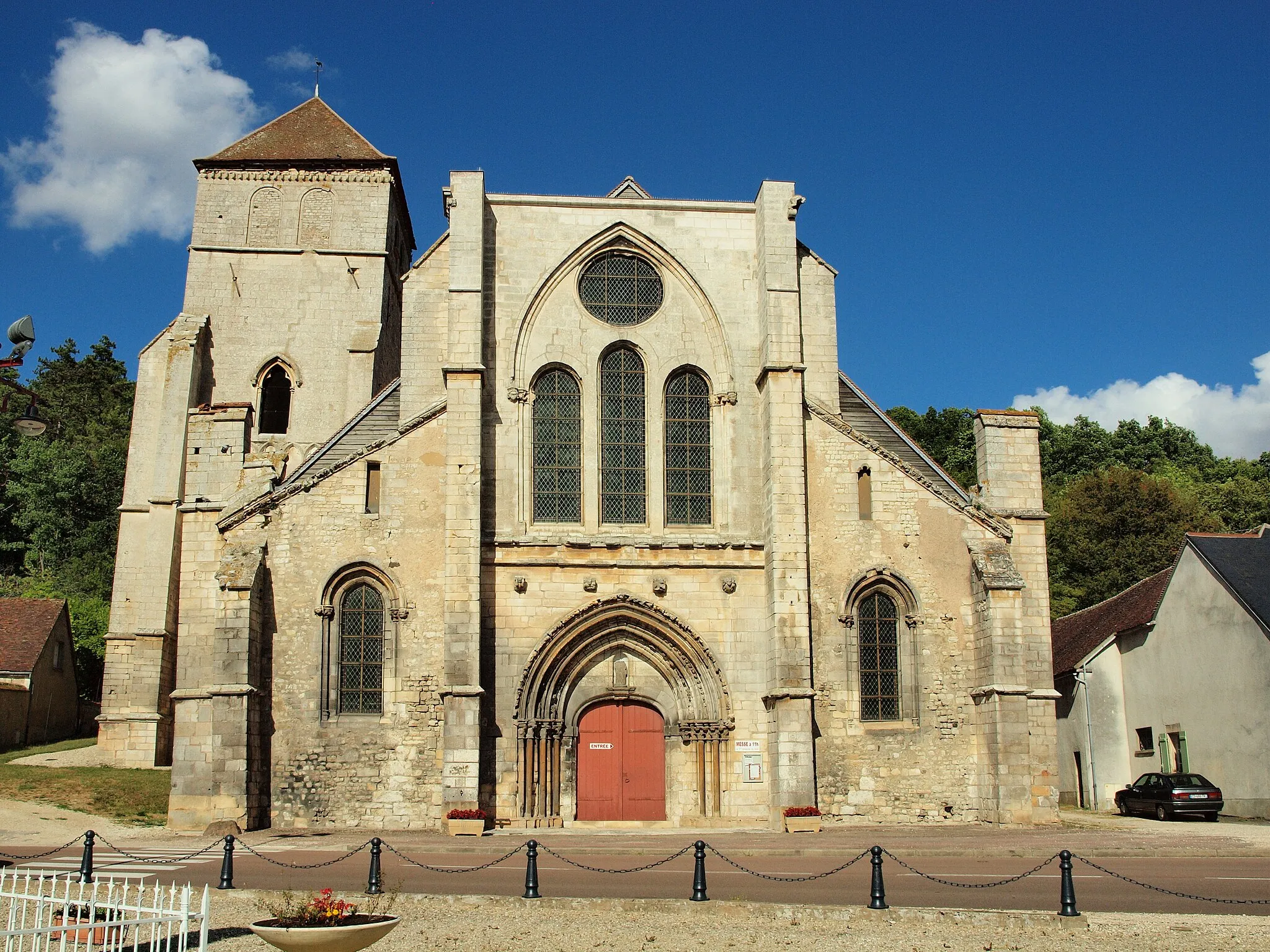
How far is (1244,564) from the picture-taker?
83.5 feet

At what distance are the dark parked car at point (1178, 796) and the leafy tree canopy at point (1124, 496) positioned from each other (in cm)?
1831

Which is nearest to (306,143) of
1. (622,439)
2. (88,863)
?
(622,439)

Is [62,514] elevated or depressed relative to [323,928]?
elevated

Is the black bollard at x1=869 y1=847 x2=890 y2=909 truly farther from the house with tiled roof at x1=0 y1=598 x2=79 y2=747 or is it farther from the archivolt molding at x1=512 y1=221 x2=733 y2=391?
the house with tiled roof at x1=0 y1=598 x2=79 y2=747

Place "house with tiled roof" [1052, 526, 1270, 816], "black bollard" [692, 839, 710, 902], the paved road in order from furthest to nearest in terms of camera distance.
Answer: "house with tiled roof" [1052, 526, 1270, 816] < the paved road < "black bollard" [692, 839, 710, 902]

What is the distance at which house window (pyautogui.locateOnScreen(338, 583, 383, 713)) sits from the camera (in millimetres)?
20875

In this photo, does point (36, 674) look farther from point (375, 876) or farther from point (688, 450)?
point (375, 876)

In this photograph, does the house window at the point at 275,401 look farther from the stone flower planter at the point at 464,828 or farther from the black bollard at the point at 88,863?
the black bollard at the point at 88,863

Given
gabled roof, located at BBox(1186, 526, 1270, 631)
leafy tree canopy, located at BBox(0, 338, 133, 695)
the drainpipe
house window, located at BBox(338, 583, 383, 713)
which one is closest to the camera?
house window, located at BBox(338, 583, 383, 713)

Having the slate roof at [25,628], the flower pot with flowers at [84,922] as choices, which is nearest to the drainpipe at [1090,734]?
the flower pot with flowers at [84,922]

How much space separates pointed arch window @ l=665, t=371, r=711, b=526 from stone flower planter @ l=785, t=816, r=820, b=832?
586cm

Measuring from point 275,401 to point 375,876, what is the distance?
19998 mm

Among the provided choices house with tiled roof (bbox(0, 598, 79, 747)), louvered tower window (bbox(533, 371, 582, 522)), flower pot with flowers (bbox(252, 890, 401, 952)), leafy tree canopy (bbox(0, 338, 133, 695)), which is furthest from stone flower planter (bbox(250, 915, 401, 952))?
leafy tree canopy (bbox(0, 338, 133, 695))

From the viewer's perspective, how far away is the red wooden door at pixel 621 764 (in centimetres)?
2102
